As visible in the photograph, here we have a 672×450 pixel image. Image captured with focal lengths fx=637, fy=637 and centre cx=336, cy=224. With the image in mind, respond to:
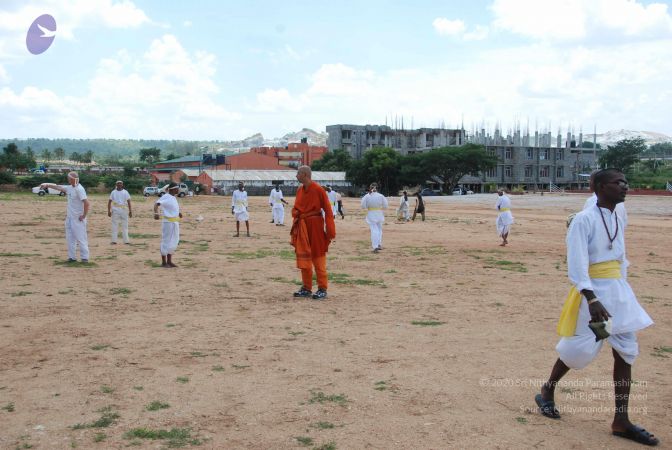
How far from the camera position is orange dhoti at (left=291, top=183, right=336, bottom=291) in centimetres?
977

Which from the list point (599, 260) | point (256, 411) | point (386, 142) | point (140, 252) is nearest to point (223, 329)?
point (256, 411)

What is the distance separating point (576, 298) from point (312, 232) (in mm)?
5569

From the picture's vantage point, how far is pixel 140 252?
15.9 meters

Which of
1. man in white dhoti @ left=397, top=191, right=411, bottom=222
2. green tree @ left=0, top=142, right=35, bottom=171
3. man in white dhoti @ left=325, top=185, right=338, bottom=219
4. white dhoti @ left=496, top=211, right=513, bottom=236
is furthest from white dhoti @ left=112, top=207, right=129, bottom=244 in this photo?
green tree @ left=0, top=142, right=35, bottom=171

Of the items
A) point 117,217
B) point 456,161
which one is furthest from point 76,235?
point 456,161

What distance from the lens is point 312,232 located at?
982cm

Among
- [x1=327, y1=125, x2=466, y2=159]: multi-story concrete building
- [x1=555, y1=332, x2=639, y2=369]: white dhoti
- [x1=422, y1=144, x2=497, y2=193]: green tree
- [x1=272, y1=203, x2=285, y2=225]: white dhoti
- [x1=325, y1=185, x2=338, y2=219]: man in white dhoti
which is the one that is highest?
[x1=327, y1=125, x2=466, y2=159]: multi-story concrete building

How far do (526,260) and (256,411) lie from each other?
1138cm

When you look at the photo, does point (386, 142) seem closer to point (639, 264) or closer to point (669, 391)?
point (639, 264)

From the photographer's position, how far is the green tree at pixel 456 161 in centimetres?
7425

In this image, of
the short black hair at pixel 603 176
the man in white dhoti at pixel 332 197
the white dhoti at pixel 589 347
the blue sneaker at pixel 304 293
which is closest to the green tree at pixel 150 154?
the man in white dhoti at pixel 332 197

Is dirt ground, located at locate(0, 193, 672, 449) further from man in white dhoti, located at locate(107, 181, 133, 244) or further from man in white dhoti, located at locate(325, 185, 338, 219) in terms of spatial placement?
man in white dhoti, located at locate(325, 185, 338, 219)

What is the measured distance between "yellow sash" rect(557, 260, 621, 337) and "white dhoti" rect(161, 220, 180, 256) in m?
9.86

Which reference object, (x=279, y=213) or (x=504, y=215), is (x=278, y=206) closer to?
(x=279, y=213)
